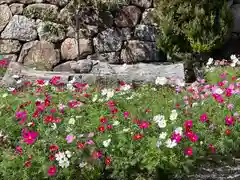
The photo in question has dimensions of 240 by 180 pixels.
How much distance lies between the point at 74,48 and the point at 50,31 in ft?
1.65

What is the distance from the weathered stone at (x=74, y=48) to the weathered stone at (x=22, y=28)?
22.4 inches

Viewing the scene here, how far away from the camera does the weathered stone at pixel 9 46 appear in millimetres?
9828

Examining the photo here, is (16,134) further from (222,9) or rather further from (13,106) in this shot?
(222,9)

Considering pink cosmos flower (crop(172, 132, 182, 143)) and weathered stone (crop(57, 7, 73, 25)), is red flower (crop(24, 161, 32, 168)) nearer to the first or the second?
pink cosmos flower (crop(172, 132, 182, 143))

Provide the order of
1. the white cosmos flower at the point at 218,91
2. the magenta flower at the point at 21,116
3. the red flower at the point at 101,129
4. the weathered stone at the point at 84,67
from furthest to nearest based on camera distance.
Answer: the weathered stone at the point at 84,67
the white cosmos flower at the point at 218,91
the magenta flower at the point at 21,116
the red flower at the point at 101,129

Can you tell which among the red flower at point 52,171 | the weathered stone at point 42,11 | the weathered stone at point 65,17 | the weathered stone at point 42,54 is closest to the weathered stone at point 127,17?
the weathered stone at point 65,17

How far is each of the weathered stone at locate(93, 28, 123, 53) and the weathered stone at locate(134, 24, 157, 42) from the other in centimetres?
31

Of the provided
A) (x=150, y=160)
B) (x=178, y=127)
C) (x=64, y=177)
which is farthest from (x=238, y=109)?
(x=64, y=177)

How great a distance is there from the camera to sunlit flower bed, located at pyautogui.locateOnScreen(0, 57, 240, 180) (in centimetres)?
370

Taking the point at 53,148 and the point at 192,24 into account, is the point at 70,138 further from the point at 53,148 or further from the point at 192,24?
the point at 192,24

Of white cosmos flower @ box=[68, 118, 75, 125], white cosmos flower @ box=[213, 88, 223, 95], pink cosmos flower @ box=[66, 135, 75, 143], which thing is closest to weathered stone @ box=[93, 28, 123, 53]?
white cosmos flower @ box=[213, 88, 223, 95]

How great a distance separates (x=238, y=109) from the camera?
4.47 metres

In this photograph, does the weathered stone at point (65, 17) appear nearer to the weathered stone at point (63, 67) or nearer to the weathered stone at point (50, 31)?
the weathered stone at point (50, 31)

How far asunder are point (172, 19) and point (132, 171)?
5.64m
